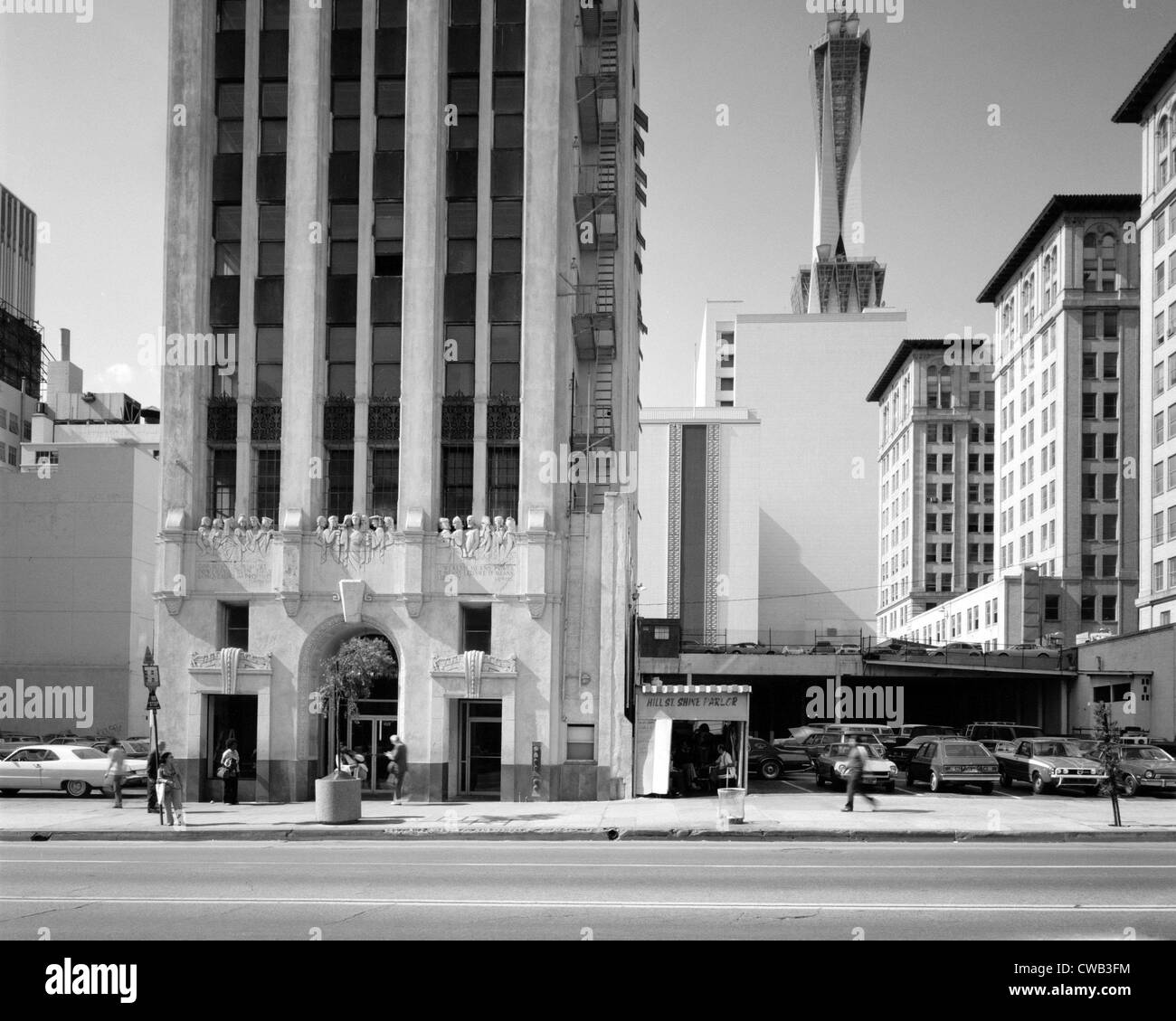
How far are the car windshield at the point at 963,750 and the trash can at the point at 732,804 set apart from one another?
12.3 m

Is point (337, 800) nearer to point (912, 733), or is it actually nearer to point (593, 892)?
point (593, 892)

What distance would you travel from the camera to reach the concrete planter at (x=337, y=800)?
26.4 m

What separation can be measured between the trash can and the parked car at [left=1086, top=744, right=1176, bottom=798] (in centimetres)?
1526

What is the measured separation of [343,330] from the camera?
117 ft

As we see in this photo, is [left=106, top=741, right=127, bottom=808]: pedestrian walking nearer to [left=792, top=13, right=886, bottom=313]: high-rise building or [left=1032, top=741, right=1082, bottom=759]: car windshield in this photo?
[left=1032, top=741, right=1082, bottom=759]: car windshield

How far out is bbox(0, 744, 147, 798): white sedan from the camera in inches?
1398

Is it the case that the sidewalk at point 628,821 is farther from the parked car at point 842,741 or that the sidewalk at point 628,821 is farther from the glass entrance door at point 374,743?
the parked car at point 842,741

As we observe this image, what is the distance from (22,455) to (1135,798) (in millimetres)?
77636

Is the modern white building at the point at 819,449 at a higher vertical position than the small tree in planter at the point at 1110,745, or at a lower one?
higher

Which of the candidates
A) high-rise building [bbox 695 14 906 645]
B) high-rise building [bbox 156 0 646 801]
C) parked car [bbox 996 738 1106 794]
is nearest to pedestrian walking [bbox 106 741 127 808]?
high-rise building [bbox 156 0 646 801]

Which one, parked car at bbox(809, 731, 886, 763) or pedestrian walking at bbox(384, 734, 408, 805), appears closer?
pedestrian walking at bbox(384, 734, 408, 805)

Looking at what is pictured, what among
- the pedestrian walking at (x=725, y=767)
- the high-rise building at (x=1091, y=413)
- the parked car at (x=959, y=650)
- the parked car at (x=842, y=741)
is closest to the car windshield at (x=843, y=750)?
the parked car at (x=842, y=741)

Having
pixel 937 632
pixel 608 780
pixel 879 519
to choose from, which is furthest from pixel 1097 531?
pixel 608 780
